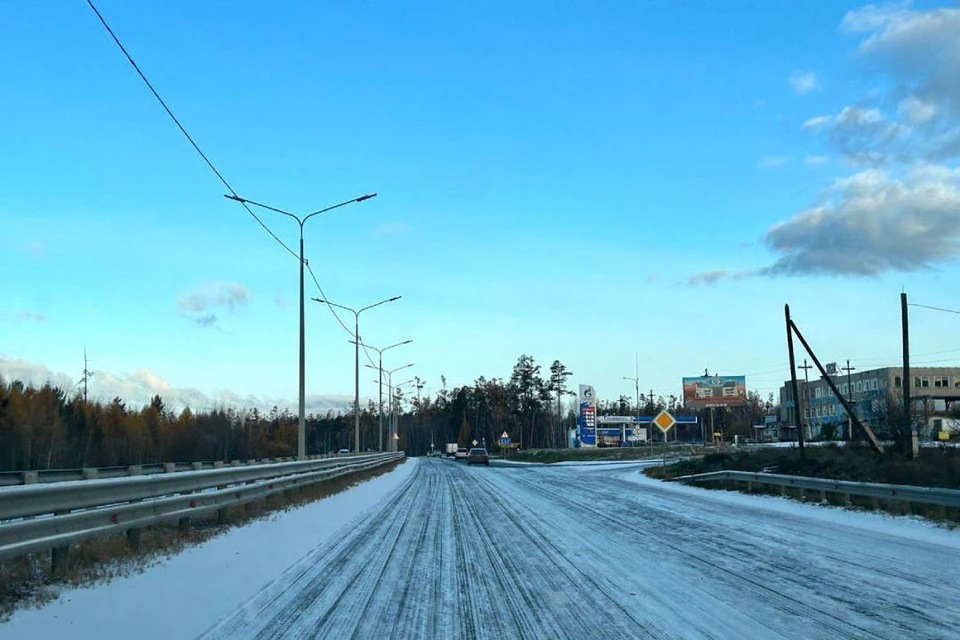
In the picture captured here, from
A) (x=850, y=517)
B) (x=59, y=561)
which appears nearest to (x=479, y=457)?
(x=850, y=517)

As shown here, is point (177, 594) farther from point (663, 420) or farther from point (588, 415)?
point (588, 415)

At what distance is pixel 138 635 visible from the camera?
6.40 m

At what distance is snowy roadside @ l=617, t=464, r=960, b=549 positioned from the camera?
12.6m

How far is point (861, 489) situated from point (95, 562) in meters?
15.0

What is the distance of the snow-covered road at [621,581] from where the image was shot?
679 centimetres

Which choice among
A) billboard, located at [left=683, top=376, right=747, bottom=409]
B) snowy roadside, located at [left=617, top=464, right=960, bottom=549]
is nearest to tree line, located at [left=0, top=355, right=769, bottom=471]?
billboard, located at [left=683, top=376, right=747, bottom=409]

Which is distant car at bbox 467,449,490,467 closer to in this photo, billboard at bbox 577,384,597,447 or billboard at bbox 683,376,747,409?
billboard at bbox 577,384,597,447

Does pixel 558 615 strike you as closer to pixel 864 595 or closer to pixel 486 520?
pixel 864 595

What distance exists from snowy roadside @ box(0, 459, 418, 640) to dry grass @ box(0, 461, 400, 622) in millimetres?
158

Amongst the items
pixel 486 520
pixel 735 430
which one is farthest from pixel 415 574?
pixel 735 430

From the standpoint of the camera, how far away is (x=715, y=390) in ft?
323

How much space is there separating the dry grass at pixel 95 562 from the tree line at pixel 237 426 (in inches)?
2495

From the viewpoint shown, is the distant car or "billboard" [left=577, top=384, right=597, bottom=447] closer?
the distant car

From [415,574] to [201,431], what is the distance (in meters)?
113
